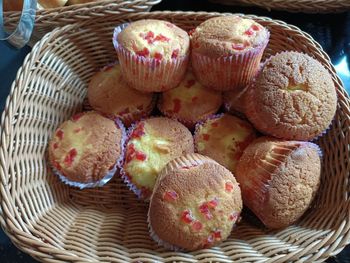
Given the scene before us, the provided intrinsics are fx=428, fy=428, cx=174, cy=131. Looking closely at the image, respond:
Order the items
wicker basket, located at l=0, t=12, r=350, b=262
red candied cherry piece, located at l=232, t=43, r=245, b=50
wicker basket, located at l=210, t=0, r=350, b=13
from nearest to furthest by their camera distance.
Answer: wicker basket, located at l=0, t=12, r=350, b=262 → red candied cherry piece, located at l=232, t=43, r=245, b=50 → wicker basket, located at l=210, t=0, r=350, b=13

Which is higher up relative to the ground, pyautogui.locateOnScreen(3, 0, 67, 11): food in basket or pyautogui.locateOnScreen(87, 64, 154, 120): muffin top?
pyautogui.locateOnScreen(3, 0, 67, 11): food in basket

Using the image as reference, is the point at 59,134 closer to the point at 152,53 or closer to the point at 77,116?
the point at 77,116

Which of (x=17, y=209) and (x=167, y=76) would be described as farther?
(x=167, y=76)

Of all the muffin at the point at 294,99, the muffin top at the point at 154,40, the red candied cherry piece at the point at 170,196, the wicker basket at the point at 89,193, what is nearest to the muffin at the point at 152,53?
the muffin top at the point at 154,40

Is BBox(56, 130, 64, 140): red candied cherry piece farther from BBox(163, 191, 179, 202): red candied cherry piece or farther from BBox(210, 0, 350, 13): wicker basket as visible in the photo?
BBox(210, 0, 350, 13): wicker basket

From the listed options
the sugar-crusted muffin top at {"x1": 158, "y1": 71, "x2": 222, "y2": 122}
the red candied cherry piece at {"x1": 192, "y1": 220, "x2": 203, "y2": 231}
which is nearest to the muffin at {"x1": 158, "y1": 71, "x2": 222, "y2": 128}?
Answer: the sugar-crusted muffin top at {"x1": 158, "y1": 71, "x2": 222, "y2": 122}

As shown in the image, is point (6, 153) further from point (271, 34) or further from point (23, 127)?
point (271, 34)

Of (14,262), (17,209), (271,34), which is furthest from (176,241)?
(271,34)
